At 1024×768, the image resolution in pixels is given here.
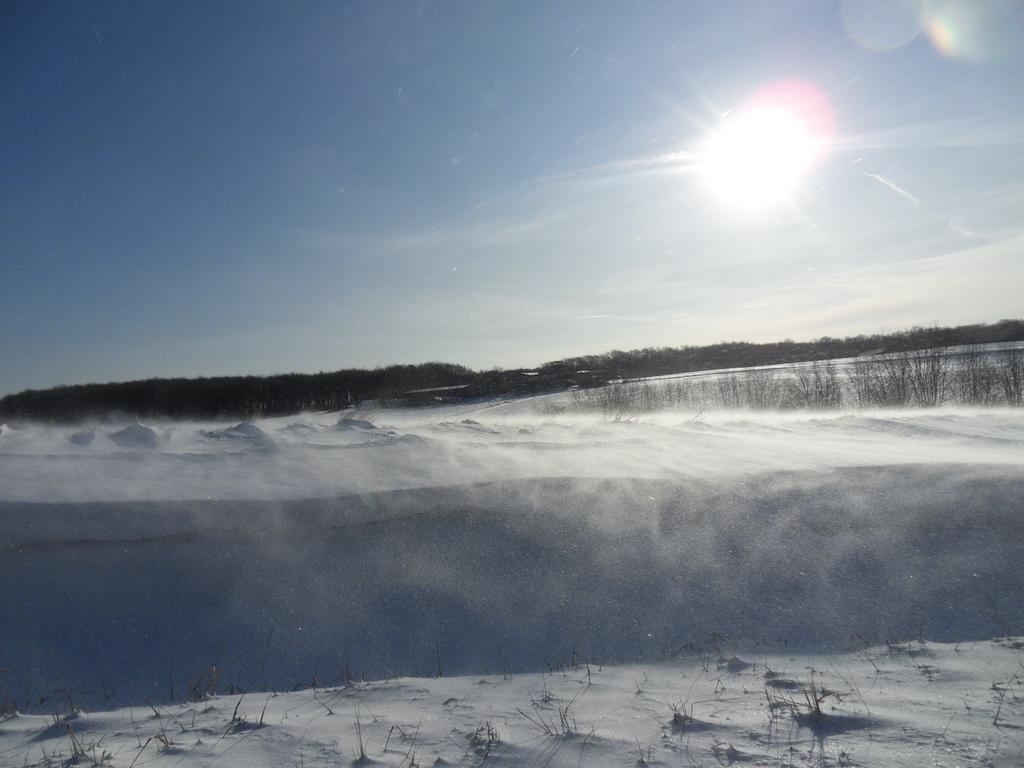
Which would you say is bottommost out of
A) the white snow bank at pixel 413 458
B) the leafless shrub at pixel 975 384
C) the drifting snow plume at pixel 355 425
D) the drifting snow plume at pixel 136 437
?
the leafless shrub at pixel 975 384

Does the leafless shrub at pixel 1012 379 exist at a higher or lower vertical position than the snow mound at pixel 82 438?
lower

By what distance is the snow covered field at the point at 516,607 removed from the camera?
260 centimetres

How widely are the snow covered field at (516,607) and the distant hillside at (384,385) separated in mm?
18877

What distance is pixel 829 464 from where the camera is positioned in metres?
6.32

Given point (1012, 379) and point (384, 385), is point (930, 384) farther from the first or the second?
point (384, 385)

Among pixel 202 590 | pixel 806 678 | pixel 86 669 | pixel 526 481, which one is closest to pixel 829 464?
pixel 526 481

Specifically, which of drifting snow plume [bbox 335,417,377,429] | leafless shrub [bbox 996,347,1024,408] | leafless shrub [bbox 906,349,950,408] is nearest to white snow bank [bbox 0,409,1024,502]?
drifting snow plume [bbox 335,417,377,429]

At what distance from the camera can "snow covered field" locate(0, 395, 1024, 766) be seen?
2.60 m

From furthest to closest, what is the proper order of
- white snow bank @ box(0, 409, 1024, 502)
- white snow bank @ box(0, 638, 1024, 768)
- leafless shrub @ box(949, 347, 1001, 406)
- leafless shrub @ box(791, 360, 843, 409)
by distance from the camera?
leafless shrub @ box(791, 360, 843, 409), leafless shrub @ box(949, 347, 1001, 406), white snow bank @ box(0, 409, 1024, 502), white snow bank @ box(0, 638, 1024, 768)

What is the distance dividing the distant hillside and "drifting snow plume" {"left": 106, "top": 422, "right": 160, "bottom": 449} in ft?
46.9

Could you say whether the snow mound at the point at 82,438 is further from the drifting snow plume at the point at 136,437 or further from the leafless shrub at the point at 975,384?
the leafless shrub at the point at 975,384

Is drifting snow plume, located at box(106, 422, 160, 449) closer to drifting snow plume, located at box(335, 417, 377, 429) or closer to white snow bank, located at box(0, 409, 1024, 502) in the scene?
white snow bank, located at box(0, 409, 1024, 502)

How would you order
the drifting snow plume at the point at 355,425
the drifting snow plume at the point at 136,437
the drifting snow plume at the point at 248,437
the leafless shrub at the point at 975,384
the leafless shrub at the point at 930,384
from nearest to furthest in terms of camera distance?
the drifting snow plume at the point at 248,437 → the drifting snow plume at the point at 136,437 → the drifting snow plume at the point at 355,425 → the leafless shrub at the point at 975,384 → the leafless shrub at the point at 930,384

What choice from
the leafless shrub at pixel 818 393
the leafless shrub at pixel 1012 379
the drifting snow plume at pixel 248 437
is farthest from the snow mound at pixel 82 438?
the leafless shrub at pixel 1012 379
